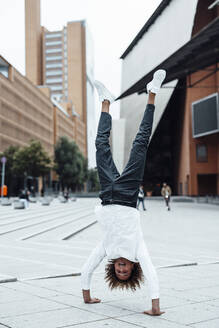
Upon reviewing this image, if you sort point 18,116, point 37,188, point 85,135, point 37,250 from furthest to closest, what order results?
point 85,135
point 37,188
point 18,116
point 37,250

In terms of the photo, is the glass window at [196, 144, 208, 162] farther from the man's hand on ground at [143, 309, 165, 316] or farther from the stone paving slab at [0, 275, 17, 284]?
the man's hand on ground at [143, 309, 165, 316]

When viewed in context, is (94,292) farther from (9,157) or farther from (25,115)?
(25,115)

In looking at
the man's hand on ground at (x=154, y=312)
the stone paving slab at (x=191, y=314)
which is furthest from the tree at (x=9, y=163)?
the man's hand on ground at (x=154, y=312)

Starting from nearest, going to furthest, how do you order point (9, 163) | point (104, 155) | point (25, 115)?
point (104, 155), point (9, 163), point (25, 115)

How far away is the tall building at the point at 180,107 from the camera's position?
5150 centimetres

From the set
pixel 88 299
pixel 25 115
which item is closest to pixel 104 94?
pixel 88 299

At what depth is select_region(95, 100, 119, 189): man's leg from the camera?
4.48 m

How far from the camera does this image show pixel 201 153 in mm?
56031

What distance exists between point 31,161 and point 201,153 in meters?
21.8

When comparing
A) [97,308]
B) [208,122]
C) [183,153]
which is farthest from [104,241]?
[183,153]

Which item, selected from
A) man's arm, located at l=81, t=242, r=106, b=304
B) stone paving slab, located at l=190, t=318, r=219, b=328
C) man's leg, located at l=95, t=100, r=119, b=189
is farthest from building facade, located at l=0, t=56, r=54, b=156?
stone paving slab, located at l=190, t=318, r=219, b=328

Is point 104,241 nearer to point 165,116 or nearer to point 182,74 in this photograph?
point 182,74

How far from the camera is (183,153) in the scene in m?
60.5

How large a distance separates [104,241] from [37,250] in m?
5.54
